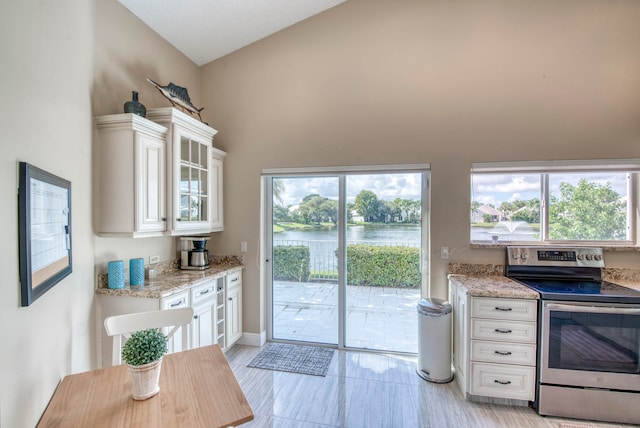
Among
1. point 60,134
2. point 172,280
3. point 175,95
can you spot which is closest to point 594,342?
point 172,280

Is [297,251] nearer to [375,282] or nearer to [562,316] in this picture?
[375,282]

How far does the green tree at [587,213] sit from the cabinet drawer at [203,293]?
11.1ft

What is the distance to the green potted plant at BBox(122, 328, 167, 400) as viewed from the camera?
45.0 inches

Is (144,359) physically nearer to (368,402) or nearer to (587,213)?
(368,402)

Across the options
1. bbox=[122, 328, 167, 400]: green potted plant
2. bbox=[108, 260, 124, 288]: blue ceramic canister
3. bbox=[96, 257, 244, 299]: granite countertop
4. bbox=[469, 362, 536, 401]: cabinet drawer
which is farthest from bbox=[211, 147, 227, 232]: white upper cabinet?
bbox=[469, 362, 536, 401]: cabinet drawer

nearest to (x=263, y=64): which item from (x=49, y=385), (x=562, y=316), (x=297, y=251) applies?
(x=297, y=251)

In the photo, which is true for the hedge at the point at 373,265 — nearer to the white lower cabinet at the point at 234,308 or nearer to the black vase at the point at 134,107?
the white lower cabinet at the point at 234,308

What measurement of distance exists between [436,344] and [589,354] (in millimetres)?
1081

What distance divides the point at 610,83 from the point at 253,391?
4231mm

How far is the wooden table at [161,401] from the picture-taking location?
1.06 m

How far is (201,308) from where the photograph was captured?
268 cm

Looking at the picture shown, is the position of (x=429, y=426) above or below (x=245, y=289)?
below

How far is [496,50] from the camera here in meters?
2.87

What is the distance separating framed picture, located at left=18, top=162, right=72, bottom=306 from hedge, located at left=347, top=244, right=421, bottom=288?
247 cm
